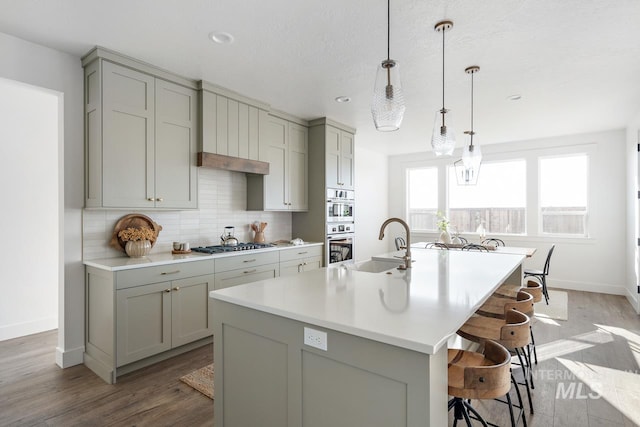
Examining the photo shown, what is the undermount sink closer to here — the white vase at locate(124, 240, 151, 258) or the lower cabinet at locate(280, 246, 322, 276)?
the lower cabinet at locate(280, 246, 322, 276)

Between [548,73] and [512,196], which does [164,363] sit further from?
[512,196]

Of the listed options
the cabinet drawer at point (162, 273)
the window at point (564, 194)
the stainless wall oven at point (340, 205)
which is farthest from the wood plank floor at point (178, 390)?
the window at point (564, 194)

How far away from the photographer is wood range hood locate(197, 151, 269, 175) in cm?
354

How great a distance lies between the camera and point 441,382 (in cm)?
120

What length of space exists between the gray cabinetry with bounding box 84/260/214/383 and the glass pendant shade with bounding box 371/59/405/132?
2241 mm

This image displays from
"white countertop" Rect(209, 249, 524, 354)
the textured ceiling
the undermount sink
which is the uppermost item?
the textured ceiling

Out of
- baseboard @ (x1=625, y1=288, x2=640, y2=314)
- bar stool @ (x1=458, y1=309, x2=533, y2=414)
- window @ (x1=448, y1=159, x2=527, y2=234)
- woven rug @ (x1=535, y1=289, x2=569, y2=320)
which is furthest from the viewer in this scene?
window @ (x1=448, y1=159, x2=527, y2=234)

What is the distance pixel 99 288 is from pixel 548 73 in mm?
4550

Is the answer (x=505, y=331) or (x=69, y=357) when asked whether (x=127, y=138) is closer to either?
(x=69, y=357)

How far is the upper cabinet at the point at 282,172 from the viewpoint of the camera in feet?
14.3

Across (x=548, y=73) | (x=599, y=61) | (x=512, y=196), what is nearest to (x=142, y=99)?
(x=548, y=73)

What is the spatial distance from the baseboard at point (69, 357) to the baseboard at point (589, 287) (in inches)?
274

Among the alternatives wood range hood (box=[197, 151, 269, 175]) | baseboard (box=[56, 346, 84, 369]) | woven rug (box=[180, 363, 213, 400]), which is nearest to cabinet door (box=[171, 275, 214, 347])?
woven rug (box=[180, 363, 213, 400])

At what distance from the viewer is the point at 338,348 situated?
1.32 meters
